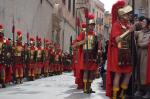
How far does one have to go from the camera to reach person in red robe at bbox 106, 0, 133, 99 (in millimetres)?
9328

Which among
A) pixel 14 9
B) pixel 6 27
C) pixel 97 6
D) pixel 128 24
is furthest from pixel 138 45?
pixel 97 6

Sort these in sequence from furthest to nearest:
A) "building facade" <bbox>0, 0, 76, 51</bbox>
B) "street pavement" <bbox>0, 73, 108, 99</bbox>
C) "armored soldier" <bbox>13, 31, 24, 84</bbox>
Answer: "building facade" <bbox>0, 0, 76, 51</bbox> < "armored soldier" <bbox>13, 31, 24, 84</bbox> < "street pavement" <bbox>0, 73, 108, 99</bbox>

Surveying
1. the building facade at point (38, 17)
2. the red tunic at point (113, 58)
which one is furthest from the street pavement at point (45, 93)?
the building facade at point (38, 17)

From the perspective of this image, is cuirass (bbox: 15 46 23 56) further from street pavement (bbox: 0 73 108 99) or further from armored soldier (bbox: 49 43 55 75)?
armored soldier (bbox: 49 43 55 75)

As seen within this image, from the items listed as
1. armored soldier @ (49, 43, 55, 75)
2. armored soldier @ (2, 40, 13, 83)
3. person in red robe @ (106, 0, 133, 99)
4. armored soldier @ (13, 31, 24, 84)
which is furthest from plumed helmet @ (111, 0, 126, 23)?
armored soldier @ (49, 43, 55, 75)

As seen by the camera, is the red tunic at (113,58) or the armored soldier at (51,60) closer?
the red tunic at (113,58)

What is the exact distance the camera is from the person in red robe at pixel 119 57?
933 centimetres

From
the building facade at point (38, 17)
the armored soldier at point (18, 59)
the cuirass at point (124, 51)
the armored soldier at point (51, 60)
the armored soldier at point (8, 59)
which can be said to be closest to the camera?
the cuirass at point (124, 51)

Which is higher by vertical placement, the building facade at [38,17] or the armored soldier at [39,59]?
the building facade at [38,17]

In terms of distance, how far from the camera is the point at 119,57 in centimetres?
936

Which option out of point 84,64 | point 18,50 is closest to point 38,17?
point 18,50

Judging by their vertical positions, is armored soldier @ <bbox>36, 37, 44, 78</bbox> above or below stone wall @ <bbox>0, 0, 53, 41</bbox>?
below

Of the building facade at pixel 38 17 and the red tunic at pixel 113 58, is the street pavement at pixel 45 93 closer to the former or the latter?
the red tunic at pixel 113 58

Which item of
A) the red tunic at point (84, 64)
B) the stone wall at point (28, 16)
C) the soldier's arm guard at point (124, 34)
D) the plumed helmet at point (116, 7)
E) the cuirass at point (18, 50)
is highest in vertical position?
the stone wall at point (28, 16)
